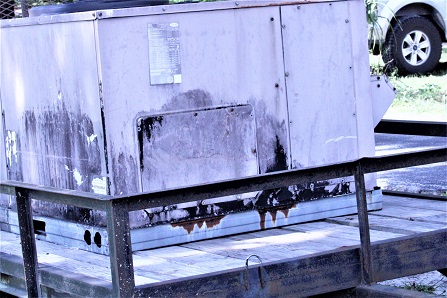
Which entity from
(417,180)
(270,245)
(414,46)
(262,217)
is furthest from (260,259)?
(414,46)

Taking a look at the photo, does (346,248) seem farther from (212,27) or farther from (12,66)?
(12,66)

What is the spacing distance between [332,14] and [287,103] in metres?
0.56

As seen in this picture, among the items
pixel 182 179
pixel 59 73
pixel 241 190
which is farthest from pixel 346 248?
pixel 59 73

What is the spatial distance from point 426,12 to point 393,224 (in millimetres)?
10794

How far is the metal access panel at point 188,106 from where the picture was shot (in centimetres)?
488

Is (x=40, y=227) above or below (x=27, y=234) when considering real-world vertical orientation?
below

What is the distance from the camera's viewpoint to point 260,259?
14.5ft

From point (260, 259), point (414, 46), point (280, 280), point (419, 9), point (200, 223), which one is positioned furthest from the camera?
point (419, 9)

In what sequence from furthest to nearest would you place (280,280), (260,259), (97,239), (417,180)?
1. (417,180)
2. (97,239)
3. (260,259)
4. (280,280)

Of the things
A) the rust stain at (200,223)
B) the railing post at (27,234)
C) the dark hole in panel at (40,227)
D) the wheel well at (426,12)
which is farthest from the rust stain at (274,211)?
the wheel well at (426,12)

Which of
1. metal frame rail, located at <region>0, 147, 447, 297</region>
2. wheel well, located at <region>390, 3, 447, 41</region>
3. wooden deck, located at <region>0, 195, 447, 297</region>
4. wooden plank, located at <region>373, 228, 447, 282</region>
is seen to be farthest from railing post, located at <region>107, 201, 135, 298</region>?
wheel well, located at <region>390, 3, 447, 41</region>

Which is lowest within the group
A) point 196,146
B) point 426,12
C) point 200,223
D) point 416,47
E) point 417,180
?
point 417,180

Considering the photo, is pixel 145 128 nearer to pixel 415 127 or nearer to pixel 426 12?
pixel 415 127

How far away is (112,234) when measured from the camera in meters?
3.64
